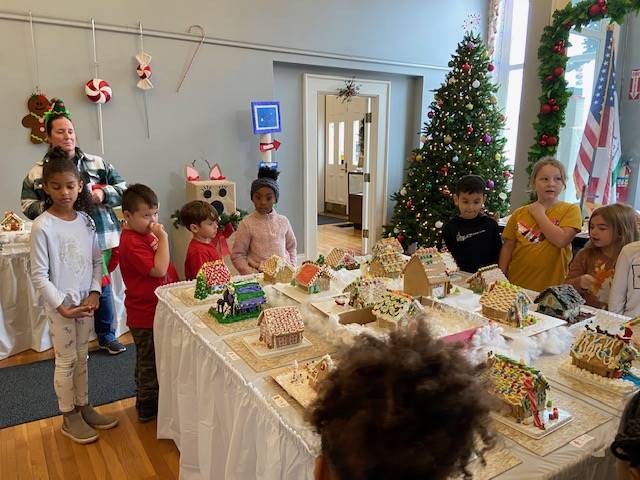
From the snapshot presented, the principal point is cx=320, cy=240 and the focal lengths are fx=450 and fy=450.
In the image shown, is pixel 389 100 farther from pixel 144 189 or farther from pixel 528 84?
pixel 144 189

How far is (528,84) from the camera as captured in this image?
3.99 metres

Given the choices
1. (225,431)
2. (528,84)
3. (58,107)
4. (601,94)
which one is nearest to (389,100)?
(528,84)

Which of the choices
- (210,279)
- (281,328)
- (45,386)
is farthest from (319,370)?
(45,386)

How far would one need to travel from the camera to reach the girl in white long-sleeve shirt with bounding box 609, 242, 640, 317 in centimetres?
181

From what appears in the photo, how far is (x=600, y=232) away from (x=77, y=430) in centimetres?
269

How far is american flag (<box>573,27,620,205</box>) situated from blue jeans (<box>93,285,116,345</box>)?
156 inches

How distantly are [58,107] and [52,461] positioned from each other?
1869 mm

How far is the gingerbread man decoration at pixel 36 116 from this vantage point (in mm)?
3740

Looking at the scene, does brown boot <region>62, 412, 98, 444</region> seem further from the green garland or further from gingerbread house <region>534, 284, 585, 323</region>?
the green garland

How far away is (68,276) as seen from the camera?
6.59 ft

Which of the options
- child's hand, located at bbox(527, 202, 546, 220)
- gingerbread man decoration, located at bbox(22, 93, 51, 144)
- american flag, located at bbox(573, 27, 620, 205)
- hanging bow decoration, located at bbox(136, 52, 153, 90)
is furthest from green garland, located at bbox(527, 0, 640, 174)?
gingerbread man decoration, located at bbox(22, 93, 51, 144)

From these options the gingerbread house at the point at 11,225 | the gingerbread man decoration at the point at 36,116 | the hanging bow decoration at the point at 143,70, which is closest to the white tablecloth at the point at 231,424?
the gingerbread house at the point at 11,225

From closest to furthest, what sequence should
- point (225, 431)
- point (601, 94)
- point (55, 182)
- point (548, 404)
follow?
point (548, 404) → point (225, 431) → point (55, 182) → point (601, 94)

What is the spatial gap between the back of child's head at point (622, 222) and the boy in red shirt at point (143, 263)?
2.03 meters
